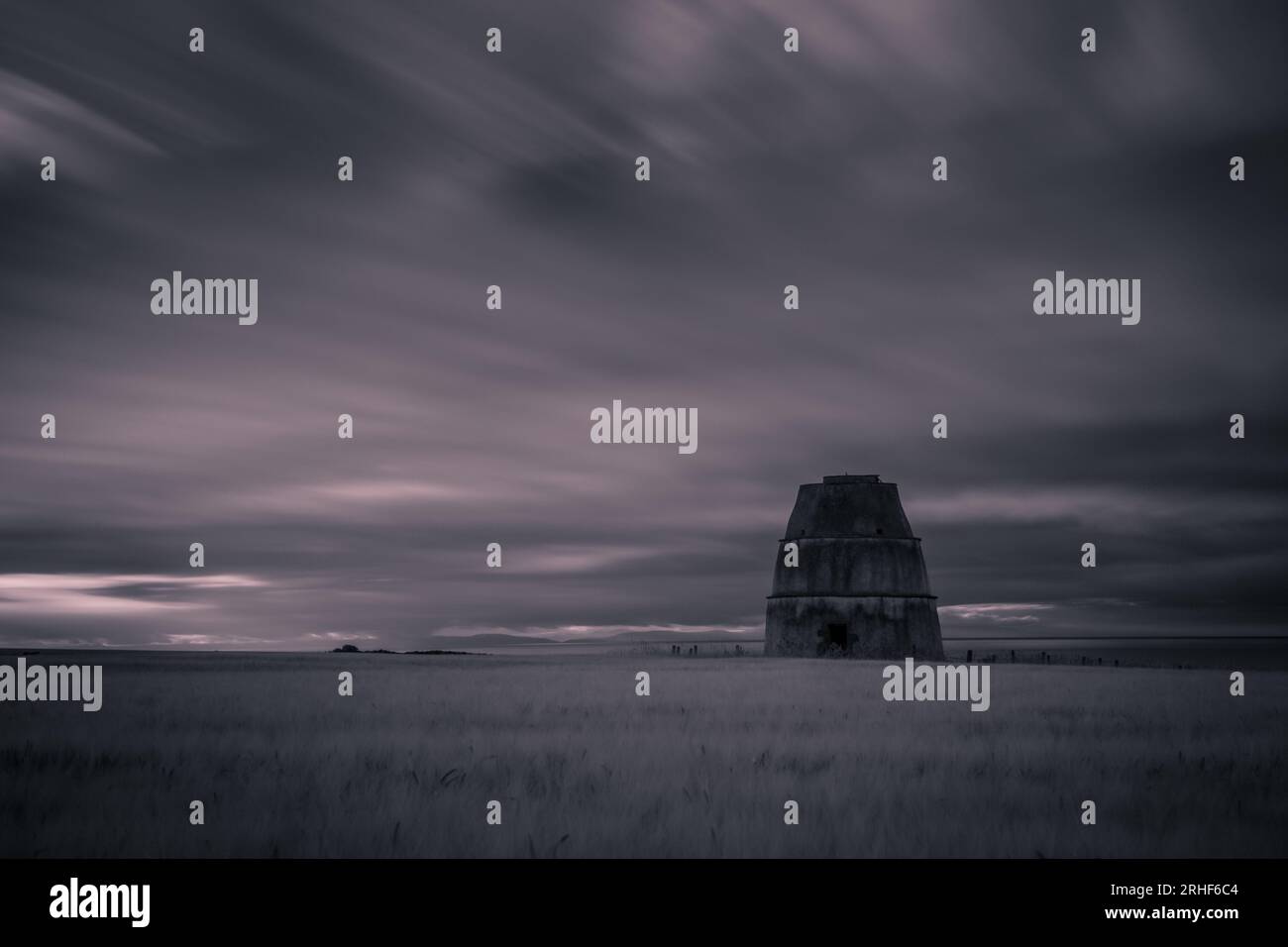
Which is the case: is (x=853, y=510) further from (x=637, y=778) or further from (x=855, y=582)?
(x=637, y=778)

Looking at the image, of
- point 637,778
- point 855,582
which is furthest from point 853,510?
point 637,778

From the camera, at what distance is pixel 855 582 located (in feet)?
131

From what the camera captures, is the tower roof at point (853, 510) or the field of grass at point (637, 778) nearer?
the field of grass at point (637, 778)

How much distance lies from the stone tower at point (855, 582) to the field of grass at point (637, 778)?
21.3 meters

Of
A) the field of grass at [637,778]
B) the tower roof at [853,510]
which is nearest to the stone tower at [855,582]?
the tower roof at [853,510]

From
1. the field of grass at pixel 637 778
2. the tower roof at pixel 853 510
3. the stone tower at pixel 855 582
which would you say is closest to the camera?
the field of grass at pixel 637 778

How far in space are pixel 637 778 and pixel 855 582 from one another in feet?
103

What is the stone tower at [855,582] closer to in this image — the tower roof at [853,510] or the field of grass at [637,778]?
the tower roof at [853,510]

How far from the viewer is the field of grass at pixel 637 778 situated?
22.7ft

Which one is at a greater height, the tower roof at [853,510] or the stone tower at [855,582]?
the tower roof at [853,510]

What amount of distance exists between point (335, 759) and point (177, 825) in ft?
10.2

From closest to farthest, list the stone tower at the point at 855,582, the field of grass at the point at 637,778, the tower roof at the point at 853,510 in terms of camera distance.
Result: the field of grass at the point at 637,778, the stone tower at the point at 855,582, the tower roof at the point at 853,510
